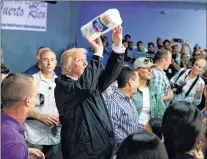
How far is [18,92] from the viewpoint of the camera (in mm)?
1668

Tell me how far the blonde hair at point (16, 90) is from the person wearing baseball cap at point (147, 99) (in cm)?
130

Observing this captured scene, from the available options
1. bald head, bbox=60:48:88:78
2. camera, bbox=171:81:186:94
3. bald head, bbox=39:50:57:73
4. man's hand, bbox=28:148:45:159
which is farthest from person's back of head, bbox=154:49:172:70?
man's hand, bbox=28:148:45:159

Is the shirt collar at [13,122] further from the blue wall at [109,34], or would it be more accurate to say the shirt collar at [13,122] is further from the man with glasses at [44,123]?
the blue wall at [109,34]

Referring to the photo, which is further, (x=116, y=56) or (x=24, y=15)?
(x=24, y=15)

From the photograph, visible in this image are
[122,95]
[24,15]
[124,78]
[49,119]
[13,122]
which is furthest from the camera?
[24,15]

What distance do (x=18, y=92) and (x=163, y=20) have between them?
603cm

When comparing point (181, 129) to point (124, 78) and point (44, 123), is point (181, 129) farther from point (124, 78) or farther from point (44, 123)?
point (44, 123)

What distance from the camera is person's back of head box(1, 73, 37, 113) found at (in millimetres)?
1665

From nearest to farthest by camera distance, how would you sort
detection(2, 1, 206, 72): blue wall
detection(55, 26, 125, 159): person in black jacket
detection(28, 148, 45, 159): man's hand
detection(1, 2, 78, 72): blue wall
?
detection(28, 148, 45, 159): man's hand, detection(55, 26, 125, 159): person in black jacket, detection(1, 2, 78, 72): blue wall, detection(2, 1, 206, 72): blue wall

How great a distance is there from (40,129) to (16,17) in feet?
9.51

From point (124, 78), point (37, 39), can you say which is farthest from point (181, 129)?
point (37, 39)

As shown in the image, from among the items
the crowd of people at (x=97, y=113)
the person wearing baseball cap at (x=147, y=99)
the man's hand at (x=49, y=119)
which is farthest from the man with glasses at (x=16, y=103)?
the person wearing baseball cap at (x=147, y=99)

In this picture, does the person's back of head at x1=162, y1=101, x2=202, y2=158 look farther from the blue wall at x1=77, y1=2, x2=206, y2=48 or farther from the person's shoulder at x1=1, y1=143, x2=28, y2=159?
the blue wall at x1=77, y1=2, x2=206, y2=48

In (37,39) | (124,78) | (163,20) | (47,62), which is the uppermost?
(163,20)
